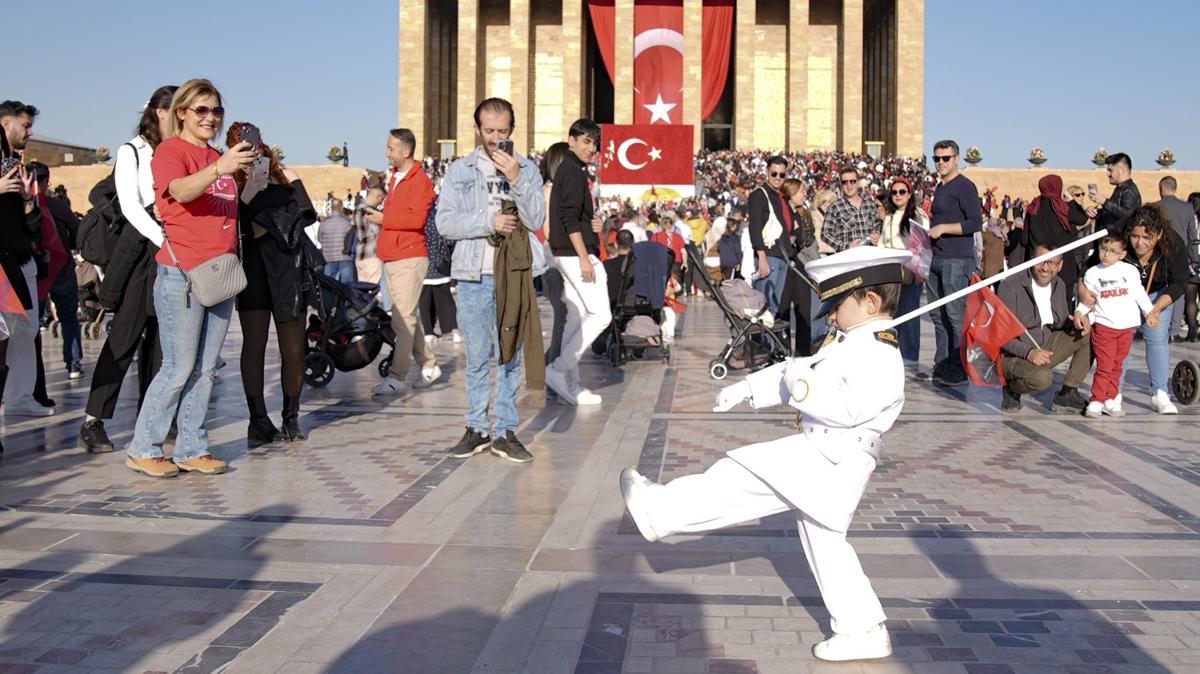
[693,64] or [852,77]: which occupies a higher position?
[693,64]

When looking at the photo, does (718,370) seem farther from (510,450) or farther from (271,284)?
(271,284)

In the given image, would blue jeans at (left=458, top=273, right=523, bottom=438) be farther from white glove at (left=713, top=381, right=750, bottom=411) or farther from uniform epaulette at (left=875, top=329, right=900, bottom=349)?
uniform epaulette at (left=875, top=329, right=900, bottom=349)

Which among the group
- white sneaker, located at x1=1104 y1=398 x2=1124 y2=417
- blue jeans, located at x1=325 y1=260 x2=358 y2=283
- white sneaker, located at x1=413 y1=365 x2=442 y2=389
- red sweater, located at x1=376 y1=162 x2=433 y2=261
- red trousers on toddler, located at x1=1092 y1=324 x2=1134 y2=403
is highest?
red sweater, located at x1=376 y1=162 x2=433 y2=261

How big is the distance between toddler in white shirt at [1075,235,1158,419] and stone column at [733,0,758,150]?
1595 inches

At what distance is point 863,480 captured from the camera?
3.39m

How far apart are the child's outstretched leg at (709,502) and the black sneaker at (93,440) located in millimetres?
4251

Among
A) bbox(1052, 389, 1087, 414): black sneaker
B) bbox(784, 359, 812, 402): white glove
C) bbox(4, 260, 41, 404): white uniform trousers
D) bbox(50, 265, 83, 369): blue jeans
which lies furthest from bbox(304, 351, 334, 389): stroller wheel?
bbox(784, 359, 812, 402): white glove

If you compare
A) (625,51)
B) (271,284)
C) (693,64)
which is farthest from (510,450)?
(693,64)

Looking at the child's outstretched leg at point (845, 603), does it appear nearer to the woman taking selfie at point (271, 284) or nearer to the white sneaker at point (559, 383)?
the woman taking selfie at point (271, 284)

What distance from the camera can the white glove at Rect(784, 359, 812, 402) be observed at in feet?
10.9

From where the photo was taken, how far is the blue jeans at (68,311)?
32.2 ft

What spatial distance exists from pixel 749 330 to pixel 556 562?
638 cm

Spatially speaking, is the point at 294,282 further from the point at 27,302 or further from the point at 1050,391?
the point at 1050,391

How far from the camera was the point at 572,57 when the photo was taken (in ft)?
160
